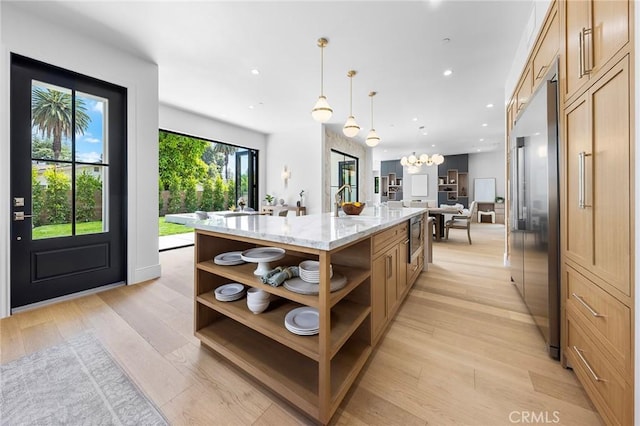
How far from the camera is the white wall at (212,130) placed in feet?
16.4

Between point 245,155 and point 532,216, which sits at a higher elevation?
point 245,155

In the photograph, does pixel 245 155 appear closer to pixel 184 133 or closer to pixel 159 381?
pixel 184 133

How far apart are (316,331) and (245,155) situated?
653 cm

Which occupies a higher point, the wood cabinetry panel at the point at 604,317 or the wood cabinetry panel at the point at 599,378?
the wood cabinetry panel at the point at 604,317

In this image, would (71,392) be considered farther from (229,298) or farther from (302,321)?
(302,321)

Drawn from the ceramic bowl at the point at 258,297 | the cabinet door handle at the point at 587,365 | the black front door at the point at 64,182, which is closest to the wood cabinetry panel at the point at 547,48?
the cabinet door handle at the point at 587,365

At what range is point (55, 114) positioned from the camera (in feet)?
8.37

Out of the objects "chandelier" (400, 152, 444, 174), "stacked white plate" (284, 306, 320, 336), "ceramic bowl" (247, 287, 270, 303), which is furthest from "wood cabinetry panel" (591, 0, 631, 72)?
"chandelier" (400, 152, 444, 174)

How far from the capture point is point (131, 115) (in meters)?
3.03

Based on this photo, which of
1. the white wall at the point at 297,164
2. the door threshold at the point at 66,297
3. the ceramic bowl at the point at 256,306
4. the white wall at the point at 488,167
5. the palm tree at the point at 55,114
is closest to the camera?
the ceramic bowl at the point at 256,306

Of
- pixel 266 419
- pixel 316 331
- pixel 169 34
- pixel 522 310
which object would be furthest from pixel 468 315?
pixel 169 34

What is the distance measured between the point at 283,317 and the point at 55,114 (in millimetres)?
3141

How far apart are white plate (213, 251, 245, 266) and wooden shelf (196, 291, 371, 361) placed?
0.25 metres

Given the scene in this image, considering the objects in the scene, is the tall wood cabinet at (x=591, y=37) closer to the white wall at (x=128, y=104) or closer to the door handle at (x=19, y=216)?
the white wall at (x=128, y=104)
